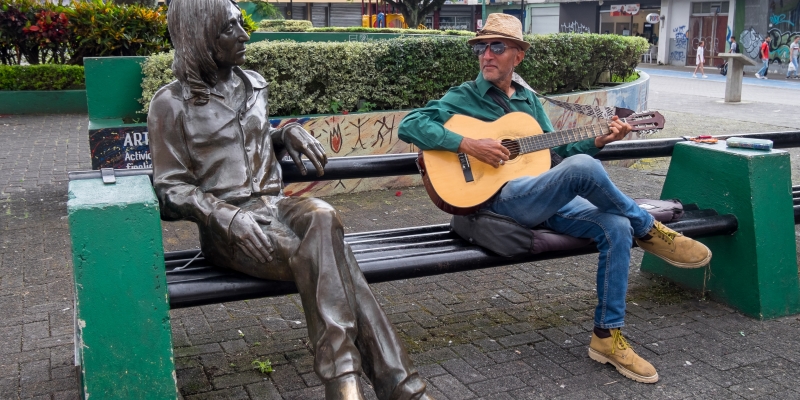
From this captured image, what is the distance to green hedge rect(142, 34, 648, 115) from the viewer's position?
25.0ft

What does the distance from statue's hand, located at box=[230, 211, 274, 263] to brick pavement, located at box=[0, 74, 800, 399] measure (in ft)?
2.44

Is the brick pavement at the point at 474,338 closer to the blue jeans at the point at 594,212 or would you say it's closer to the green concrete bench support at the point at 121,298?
the blue jeans at the point at 594,212

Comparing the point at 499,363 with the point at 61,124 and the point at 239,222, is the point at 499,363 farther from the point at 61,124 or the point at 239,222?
the point at 61,124

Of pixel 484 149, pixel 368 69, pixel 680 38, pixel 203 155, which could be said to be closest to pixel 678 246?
pixel 484 149

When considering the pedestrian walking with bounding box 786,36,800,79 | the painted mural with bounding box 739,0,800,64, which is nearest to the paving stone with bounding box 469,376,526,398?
the pedestrian walking with bounding box 786,36,800,79

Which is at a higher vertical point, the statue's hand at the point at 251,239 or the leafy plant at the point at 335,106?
the leafy plant at the point at 335,106

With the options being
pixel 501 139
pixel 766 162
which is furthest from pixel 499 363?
pixel 766 162

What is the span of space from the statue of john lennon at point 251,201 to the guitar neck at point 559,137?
3.59 ft

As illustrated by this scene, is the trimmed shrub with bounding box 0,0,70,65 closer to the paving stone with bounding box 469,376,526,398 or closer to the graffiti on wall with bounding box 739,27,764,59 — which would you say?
the paving stone with bounding box 469,376,526,398

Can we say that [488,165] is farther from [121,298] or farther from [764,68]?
[764,68]

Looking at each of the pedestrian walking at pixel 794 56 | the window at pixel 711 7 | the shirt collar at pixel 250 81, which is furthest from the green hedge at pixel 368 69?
the window at pixel 711 7

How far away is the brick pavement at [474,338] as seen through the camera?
352cm

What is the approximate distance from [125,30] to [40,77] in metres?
3.77

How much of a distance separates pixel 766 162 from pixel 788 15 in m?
30.4
